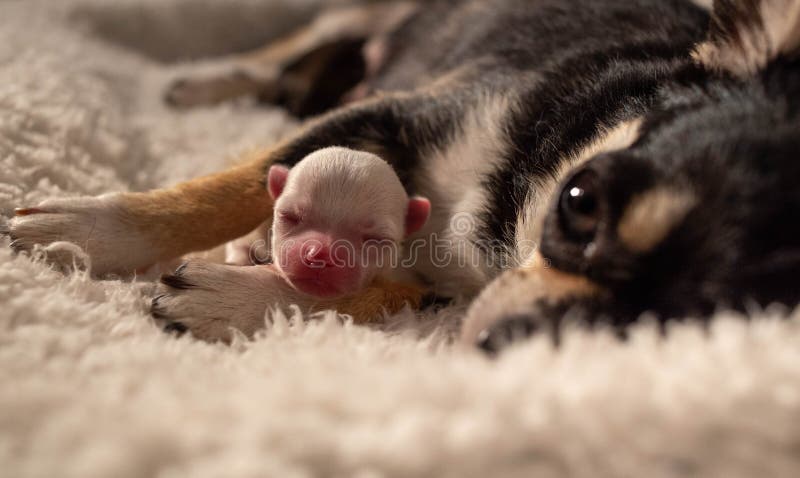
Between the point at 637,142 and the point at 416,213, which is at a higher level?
the point at 637,142

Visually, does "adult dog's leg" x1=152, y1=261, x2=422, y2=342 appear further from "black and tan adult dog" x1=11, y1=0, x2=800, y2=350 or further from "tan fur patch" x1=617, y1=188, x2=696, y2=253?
"tan fur patch" x1=617, y1=188, x2=696, y2=253

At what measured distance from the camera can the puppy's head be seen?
0.79m

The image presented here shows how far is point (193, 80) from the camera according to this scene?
2.40m

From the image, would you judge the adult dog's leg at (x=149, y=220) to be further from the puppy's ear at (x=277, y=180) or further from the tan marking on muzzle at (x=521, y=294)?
the tan marking on muzzle at (x=521, y=294)

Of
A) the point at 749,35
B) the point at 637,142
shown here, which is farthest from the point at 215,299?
the point at 749,35

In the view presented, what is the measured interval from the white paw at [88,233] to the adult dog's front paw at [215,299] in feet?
0.44

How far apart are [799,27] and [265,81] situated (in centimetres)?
200

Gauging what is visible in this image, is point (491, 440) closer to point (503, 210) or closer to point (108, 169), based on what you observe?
point (503, 210)

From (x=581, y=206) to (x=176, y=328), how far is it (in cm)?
66

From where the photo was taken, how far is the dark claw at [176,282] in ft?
3.57

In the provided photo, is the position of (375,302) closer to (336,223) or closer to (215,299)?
(336,223)

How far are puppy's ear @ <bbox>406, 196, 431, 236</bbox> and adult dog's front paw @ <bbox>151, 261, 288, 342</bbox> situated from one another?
0.30m

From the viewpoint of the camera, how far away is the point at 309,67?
8.56 feet

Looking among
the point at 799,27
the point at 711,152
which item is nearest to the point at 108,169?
the point at 711,152
